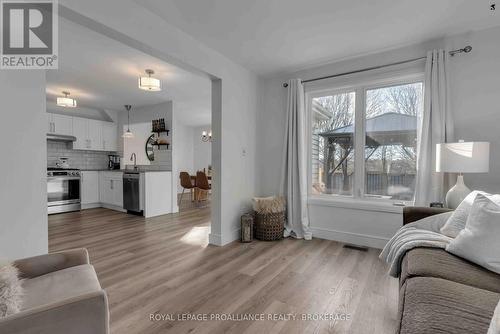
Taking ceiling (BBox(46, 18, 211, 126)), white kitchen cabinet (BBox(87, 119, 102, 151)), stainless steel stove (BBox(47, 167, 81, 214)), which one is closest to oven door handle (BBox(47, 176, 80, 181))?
stainless steel stove (BBox(47, 167, 81, 214))

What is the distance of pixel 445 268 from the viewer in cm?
126

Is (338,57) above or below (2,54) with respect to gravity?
above

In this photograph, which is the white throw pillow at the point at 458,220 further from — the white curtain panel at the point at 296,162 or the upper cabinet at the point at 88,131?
the upper cabinet at the point at 88,131

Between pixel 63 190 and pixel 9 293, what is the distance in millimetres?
5044

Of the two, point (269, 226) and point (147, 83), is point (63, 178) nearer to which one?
point (147, 83)

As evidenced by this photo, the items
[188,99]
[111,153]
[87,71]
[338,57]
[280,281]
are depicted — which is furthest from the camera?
[111,153]

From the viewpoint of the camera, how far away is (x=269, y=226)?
329 centimetres

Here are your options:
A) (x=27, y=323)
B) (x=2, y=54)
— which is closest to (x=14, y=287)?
(x=27, y=323)

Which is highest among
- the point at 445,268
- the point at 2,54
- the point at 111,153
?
the point at 2,54

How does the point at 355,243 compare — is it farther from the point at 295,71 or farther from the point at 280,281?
the point at 295,71

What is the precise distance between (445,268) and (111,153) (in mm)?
6866

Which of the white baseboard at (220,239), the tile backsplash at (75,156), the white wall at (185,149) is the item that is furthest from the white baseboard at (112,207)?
the white baseboard at (220,239)

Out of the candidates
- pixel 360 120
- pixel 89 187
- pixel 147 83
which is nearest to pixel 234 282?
pixel 360 120

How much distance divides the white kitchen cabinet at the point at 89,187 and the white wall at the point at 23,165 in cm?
426
